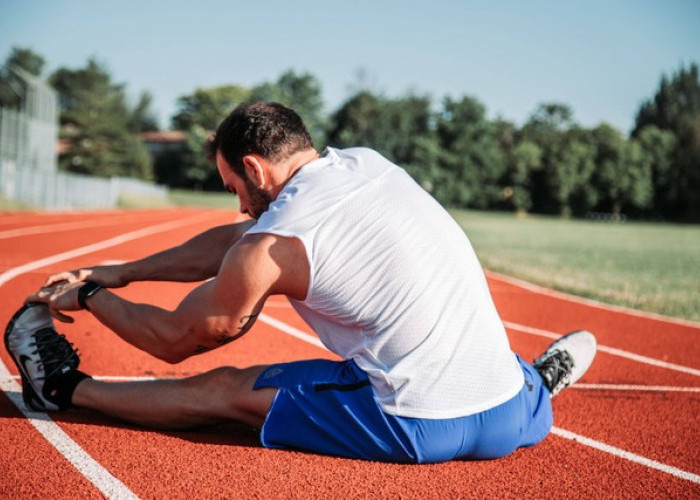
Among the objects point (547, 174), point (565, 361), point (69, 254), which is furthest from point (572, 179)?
point (565, 361)

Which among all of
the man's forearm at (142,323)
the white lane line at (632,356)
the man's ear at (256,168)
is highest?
the man's ear at (256,168)

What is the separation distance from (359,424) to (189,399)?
0.83m

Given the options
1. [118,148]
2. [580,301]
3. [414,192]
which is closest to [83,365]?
[414,192]

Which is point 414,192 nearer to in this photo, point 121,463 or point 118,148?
point 121,463

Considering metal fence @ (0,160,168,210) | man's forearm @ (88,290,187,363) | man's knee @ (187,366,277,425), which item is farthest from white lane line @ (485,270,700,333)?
metal fence @ (0,160,168,210)

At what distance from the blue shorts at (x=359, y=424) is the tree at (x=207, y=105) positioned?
327 feet

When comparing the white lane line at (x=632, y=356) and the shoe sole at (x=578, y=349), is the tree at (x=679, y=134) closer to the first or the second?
the white lane line at (x=632, y=356)

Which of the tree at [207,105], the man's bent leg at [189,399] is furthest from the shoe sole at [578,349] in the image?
the tree at [207,105]

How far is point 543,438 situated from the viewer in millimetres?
3443

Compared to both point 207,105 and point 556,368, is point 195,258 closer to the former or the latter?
point 556,368

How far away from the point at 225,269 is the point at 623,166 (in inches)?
3190

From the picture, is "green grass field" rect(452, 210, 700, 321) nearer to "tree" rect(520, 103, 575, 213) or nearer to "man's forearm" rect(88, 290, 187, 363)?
"man's forearm" rect(88, 290, 187, 363)

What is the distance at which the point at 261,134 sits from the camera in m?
2.78

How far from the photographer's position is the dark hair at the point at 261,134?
2785 millimetres
